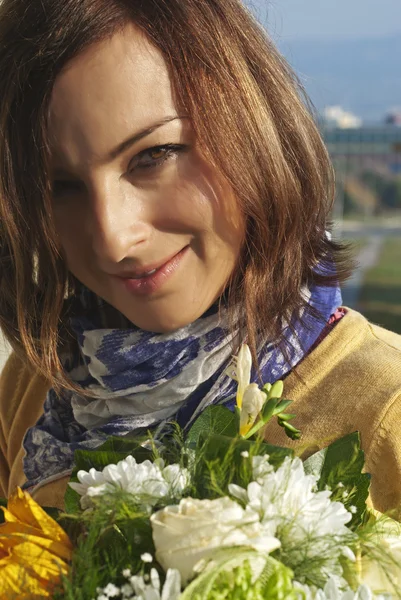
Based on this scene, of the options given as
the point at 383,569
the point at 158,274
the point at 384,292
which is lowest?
the point at 384,292

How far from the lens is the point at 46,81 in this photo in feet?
4.42

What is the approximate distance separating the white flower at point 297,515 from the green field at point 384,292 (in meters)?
10.1

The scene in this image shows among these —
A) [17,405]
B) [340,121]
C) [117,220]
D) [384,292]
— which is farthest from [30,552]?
[340,121]

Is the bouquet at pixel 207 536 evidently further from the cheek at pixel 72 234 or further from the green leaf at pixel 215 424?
A: the cheek at pixel 72 234

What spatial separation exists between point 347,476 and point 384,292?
17.7 meters

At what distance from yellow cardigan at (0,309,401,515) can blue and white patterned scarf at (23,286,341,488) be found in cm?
4

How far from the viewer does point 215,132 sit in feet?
4.35

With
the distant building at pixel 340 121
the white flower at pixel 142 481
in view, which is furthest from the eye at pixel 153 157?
the distant building at pixel 340 121

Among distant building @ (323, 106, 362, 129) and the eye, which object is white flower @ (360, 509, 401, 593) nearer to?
the eye

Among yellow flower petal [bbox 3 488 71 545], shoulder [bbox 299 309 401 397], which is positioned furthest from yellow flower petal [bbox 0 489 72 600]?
shoulder [bbox 299 309 401 397]

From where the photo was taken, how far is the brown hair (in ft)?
4.39

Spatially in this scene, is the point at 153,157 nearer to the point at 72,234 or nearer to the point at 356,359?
the point at 72,234

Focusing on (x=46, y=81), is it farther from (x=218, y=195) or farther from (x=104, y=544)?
(x=104, y=544)

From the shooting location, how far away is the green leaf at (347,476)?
3.11ft
